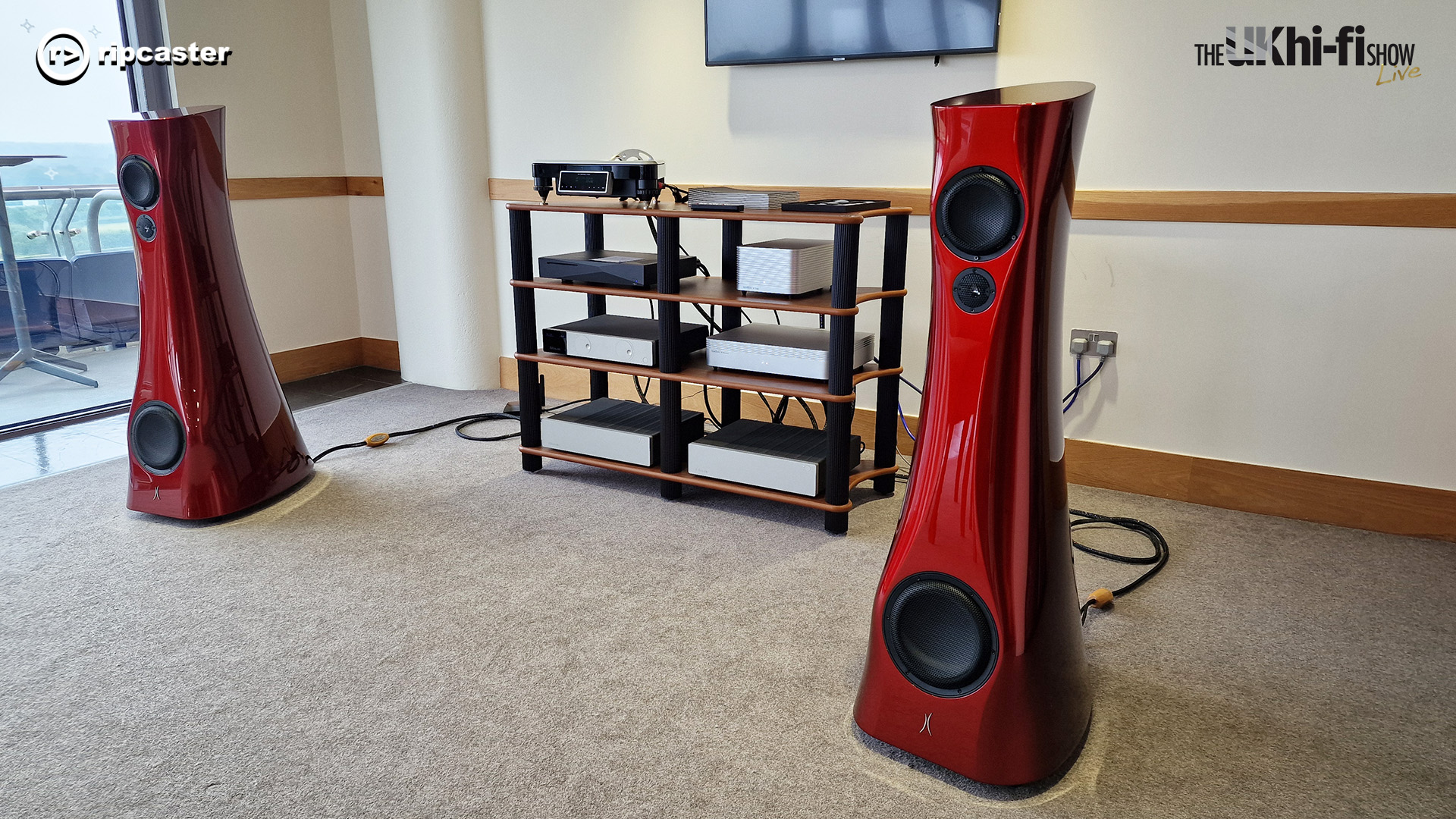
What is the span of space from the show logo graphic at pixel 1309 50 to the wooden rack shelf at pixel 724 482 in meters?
1.29

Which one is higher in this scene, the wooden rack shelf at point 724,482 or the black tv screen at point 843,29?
the black tv screen at point 843,29

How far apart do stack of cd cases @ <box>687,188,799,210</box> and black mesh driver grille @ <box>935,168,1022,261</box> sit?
0.97 meters

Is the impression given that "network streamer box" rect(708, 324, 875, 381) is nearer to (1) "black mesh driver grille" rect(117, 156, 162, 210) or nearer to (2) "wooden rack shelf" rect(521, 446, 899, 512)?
(2) "wooden rack shelf" rect(521, 446, 899, 512)

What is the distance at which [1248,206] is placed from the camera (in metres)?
2.20

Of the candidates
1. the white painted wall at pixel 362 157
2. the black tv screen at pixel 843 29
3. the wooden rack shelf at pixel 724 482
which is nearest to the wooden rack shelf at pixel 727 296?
the wooden rack shelf at pixel 724 482

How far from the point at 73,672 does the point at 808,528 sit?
1.51 m

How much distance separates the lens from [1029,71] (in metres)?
2.37

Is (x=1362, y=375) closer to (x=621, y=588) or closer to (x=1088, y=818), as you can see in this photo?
(x=1088, y=818)

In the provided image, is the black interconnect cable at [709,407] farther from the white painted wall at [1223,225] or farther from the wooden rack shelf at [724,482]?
the white painted wall at [1223,225]

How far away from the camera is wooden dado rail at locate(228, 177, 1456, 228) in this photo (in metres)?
2.06

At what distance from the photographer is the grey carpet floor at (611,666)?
1295 mm

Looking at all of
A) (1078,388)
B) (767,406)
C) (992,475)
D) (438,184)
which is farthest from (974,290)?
(438,184)

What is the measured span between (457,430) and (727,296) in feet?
4.08

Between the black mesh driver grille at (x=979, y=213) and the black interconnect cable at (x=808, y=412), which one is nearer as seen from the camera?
the black mesh driver grille at (x=979, y=213)
